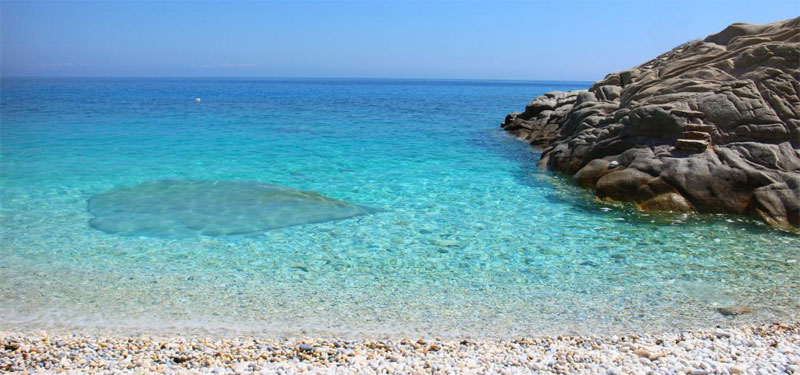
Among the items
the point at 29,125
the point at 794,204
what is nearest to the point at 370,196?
the point at 794,204

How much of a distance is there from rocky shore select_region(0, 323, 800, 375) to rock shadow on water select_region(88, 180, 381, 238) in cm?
512

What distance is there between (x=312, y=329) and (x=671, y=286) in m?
5.66

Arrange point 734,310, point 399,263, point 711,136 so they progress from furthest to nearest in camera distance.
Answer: point 711,136 < point 399,263 < point 734,310

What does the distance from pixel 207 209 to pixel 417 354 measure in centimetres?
868

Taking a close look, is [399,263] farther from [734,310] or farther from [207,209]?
[207,209]

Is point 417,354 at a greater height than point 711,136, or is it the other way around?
point 711,136

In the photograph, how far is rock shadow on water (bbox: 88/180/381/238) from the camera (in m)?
11.9

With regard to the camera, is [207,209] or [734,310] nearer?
[734,310]

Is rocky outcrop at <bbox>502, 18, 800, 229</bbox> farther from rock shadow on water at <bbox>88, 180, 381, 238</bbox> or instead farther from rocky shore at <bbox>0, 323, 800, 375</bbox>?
rock shadow on water at <bbox>88, 180, 381, 238</bbox>

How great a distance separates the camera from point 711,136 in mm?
14414

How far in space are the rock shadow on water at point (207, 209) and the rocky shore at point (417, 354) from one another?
5.12 meters

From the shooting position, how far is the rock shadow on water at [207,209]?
1188 centimetres

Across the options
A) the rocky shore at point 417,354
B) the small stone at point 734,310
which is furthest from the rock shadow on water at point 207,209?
the small stone at point 734,310

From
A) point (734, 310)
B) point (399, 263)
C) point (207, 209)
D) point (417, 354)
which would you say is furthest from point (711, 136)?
point (207, 209)
